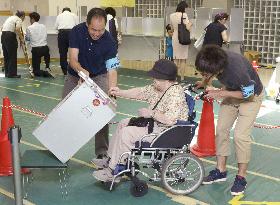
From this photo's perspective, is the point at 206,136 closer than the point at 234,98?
No

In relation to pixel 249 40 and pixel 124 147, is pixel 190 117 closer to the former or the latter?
pixel 124 147

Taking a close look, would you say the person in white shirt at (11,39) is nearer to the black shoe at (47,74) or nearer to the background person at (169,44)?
the black shoe at (47,74)

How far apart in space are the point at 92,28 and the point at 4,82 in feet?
21.0

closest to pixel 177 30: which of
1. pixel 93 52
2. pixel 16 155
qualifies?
pixel 93 52

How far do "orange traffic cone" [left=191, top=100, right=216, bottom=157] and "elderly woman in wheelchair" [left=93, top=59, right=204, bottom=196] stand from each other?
1.07 meters

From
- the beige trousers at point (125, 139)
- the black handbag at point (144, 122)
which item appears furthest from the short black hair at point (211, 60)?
the beige trousers at point (125, 139)

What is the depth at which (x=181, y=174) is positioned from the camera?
421 cm

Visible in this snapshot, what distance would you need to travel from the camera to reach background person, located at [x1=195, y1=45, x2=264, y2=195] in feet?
12.1

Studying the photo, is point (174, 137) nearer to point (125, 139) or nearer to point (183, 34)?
point (125, 139)

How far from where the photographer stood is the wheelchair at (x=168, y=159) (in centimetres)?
390

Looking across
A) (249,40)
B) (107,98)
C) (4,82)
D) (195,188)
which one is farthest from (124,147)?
(249,40)

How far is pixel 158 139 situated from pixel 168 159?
0.22m

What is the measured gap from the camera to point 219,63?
144 inches

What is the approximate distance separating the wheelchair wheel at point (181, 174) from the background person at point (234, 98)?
0.62 feet
